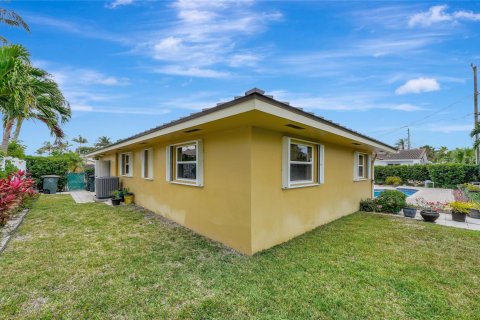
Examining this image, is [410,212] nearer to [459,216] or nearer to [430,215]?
[430,215]

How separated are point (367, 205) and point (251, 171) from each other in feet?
23.4

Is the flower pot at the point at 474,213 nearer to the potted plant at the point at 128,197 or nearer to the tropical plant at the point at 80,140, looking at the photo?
the potted plant at the point at 128,197

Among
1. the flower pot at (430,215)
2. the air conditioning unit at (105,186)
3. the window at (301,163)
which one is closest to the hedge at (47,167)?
the air conditioning unit at (105,186)

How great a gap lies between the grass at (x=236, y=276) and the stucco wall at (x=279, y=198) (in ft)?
1.19

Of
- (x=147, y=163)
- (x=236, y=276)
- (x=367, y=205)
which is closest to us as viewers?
(x=236, y=276)

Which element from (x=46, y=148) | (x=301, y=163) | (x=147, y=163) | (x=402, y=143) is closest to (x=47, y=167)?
(x=147, y=163)

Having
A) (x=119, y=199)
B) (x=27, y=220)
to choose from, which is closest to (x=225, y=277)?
(x=27, y=220)

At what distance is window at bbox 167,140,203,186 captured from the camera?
5.70 metres

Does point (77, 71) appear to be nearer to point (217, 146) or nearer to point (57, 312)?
point (217, 146)

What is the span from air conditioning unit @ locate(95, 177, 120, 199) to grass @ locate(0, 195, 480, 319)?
5.48 metres

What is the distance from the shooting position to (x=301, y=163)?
6012mm

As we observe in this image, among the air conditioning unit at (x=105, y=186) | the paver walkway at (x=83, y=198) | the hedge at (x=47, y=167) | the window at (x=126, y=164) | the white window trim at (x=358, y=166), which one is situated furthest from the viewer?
the hedge at (x=47, y=167)

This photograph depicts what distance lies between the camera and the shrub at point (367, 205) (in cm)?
910

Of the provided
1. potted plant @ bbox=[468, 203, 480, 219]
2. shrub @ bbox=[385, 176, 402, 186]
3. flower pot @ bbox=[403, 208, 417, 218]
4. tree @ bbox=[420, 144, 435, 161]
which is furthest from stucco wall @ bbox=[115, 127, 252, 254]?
tree @ bbox=[420, 144, 435, 161]
